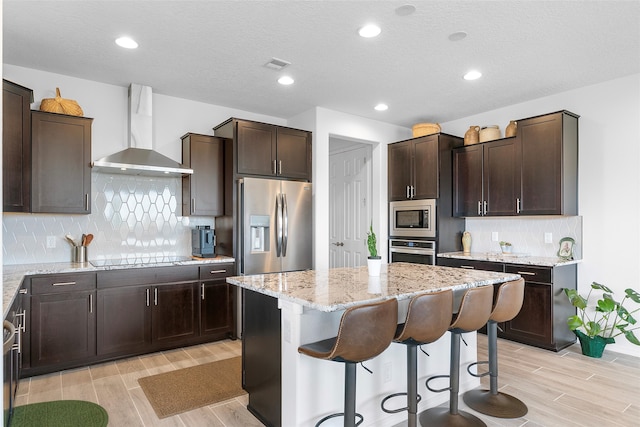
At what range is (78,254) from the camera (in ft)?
12.8

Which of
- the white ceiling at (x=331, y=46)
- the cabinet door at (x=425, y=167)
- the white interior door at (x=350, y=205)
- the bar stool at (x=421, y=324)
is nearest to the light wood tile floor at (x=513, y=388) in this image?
the bar stool at (x=421, y=324)

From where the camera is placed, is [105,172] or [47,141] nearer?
[47,141]

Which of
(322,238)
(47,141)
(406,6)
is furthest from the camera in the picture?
(322,238)

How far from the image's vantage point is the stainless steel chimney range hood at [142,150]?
3.97 metres

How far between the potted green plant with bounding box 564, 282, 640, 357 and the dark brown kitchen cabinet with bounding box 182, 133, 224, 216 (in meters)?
3.84

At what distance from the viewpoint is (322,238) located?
502cm

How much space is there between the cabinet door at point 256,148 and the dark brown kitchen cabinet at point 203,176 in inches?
12.3

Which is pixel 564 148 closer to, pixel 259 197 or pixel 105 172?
pixel 259 197

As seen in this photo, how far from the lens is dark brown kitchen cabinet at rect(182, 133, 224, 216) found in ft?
14.5

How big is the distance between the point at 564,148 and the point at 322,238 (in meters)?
2.82

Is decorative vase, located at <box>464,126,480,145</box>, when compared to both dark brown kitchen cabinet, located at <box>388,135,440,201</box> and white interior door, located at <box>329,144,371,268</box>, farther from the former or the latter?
white interior door, located at <box>329,144,371,268</box>

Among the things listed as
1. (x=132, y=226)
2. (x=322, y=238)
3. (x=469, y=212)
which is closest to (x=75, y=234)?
(x=132, y=226)

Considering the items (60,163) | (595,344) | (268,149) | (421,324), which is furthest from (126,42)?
(595,344)

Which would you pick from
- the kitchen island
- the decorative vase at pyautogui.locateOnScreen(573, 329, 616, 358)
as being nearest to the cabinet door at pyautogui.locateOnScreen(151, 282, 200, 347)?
→ the kitchen island
